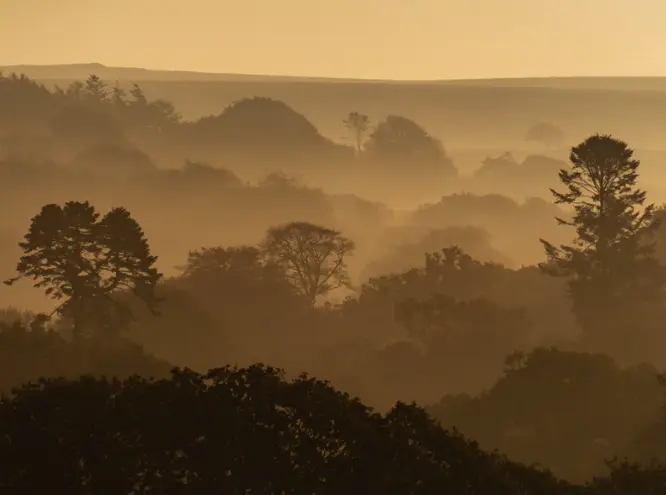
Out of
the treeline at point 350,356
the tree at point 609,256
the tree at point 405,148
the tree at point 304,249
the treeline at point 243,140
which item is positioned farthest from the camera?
the tree at point 405,148

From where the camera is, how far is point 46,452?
1864cm

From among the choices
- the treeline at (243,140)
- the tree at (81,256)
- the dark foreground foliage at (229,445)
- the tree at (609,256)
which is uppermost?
the treeline at (243,140)

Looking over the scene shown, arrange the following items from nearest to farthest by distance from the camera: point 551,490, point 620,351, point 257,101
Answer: point 551,490 < point 620,351 < point 257,101

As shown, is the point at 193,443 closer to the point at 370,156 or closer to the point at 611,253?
the point at 611,253

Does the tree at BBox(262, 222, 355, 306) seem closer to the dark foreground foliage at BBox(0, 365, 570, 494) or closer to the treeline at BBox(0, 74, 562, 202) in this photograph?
the dark foreground foliage at BBox(0, 365, 570, 494)

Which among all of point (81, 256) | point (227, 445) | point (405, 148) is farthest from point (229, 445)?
point (405, 148)

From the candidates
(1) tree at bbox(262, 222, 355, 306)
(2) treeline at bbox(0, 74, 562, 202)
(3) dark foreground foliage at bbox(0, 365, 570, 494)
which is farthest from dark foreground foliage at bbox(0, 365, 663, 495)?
(2) treeline at bbox(0, 74, 562, 202)

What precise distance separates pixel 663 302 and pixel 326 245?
2456 cm

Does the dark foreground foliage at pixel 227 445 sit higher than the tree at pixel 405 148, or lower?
lower

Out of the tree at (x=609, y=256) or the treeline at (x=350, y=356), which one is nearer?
the treeline at (x=350, y=356)

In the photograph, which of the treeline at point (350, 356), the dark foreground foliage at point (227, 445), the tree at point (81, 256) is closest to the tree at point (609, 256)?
the treeline at point (350, 356)

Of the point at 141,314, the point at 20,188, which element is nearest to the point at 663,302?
the point at 141,314

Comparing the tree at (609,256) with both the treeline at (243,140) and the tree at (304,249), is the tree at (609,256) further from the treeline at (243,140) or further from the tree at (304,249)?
the treeline at (243,140)

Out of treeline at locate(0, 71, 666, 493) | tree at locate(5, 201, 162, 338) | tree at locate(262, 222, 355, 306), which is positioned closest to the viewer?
treeline at locate(0, 71, 666, 493)
